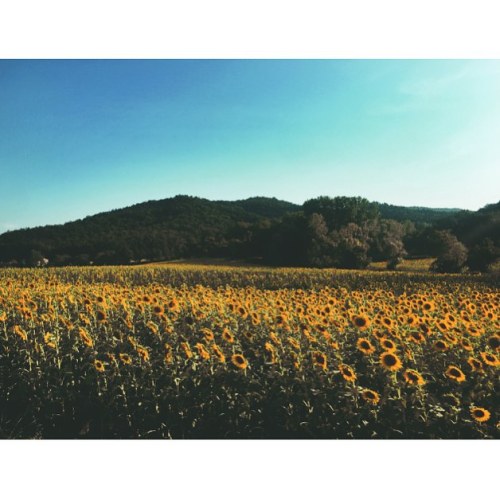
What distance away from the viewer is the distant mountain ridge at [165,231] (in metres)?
13.7

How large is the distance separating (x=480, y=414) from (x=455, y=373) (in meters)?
0.42

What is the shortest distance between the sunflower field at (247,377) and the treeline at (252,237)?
7293 mm

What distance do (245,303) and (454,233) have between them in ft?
51.5

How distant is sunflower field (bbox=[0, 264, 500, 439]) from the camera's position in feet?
12.1

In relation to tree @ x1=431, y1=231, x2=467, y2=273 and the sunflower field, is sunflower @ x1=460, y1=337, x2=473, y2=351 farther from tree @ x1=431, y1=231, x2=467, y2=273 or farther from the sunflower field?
tree @ x1=431, y1=231, x2=467, y2=273

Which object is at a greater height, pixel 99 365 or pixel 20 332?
pixel 20 332

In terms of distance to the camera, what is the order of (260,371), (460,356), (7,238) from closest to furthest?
(260,371) < (460,356) < (7,238)

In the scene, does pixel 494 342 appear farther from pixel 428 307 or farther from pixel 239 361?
pixel 239 361

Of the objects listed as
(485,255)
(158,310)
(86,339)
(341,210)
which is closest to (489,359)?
(158,310)

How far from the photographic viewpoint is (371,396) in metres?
3.62

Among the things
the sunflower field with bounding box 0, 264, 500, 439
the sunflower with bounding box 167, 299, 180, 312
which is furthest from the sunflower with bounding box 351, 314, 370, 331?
the sunflower with bounding box 167, 299, 180, 312
